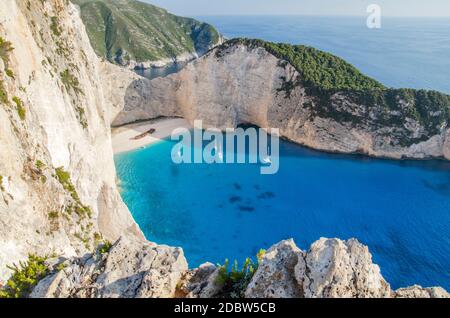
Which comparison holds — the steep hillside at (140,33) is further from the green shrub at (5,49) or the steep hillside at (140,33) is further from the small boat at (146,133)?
the green shrub at (5,49)

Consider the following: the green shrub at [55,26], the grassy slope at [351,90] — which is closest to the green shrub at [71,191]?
the green shrub at [55,26]

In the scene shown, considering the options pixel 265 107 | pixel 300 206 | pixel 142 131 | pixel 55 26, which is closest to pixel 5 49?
pixel 55 26

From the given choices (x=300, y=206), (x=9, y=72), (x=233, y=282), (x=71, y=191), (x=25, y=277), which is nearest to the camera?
(x=233, y=282)

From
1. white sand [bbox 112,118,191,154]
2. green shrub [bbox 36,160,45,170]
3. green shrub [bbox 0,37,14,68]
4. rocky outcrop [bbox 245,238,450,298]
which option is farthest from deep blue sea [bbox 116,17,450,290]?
green shrub [bbox 0,37,14,68]

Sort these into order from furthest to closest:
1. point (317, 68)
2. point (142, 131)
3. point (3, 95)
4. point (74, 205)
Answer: point (142, 131) < point (317, 68) < point (74, 205) < point (3, 95)

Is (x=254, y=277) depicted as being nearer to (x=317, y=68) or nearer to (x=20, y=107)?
(x=20, y=107)
